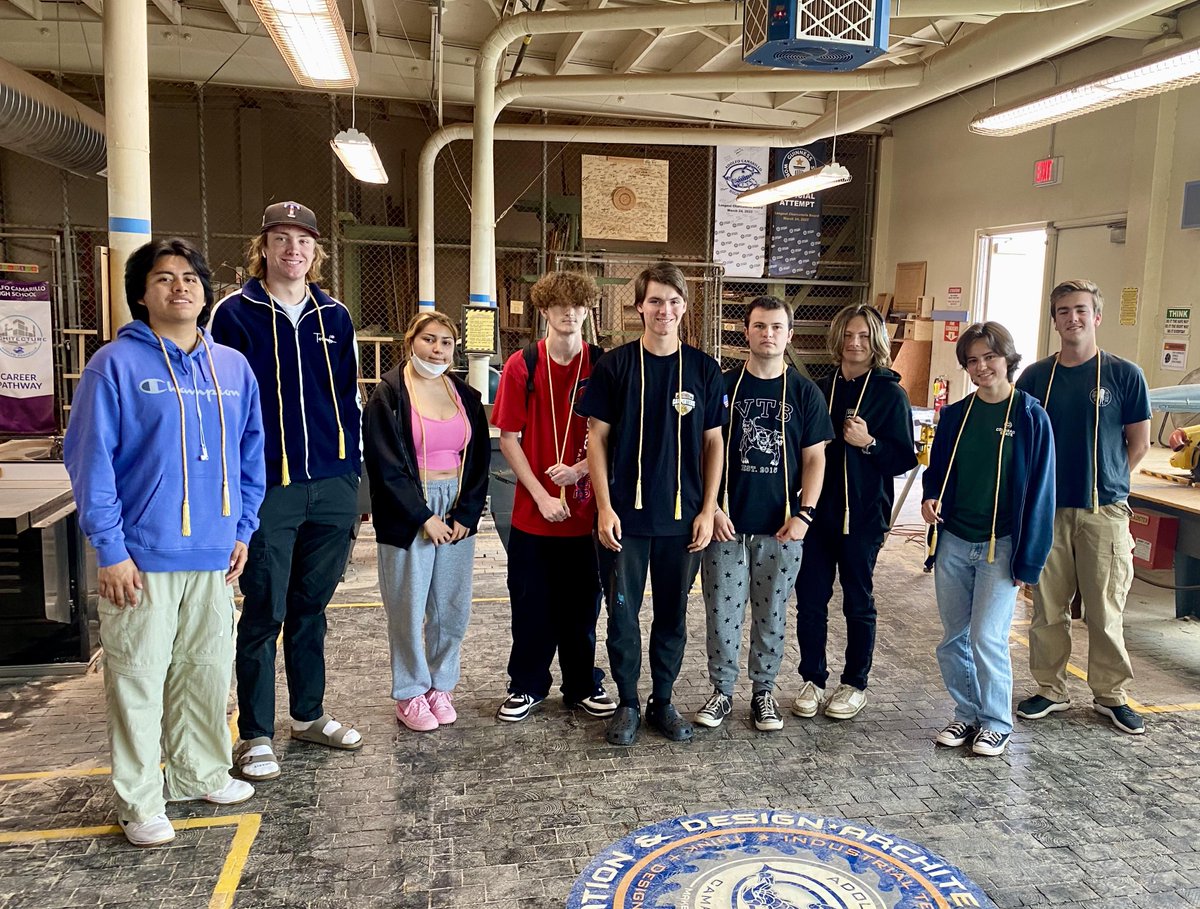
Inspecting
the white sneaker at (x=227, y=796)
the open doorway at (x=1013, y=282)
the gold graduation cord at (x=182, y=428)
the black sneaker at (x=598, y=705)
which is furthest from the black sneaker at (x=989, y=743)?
the open doorway at (x=1013, y=282)

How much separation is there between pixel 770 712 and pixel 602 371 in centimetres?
153

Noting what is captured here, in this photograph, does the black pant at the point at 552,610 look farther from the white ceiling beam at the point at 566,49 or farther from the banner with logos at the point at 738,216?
the banner with logos at the point at 738,216

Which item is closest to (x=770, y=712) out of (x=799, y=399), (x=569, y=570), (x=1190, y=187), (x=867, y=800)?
(x=867, y=800)

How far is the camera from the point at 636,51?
9867 millimetres

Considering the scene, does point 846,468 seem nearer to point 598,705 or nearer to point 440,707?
point 598,705

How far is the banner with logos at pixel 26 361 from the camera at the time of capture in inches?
348

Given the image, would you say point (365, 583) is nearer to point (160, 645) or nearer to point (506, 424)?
point (506, 424)

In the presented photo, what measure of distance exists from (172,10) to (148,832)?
9136 millimetres

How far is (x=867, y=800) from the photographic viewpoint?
9.85 ft

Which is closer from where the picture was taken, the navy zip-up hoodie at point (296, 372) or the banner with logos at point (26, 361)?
the navy zip-up hoodie at point (296, 372)

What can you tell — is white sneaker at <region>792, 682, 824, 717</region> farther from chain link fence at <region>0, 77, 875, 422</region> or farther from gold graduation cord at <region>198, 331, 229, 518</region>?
chain link fence at <region>0, 77, 875, 422</region>

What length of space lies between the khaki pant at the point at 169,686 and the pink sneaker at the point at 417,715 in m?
0.73

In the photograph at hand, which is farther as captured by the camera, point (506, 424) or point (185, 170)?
point (185, 170)

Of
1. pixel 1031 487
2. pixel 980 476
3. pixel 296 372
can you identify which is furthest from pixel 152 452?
pixel 1031 487
